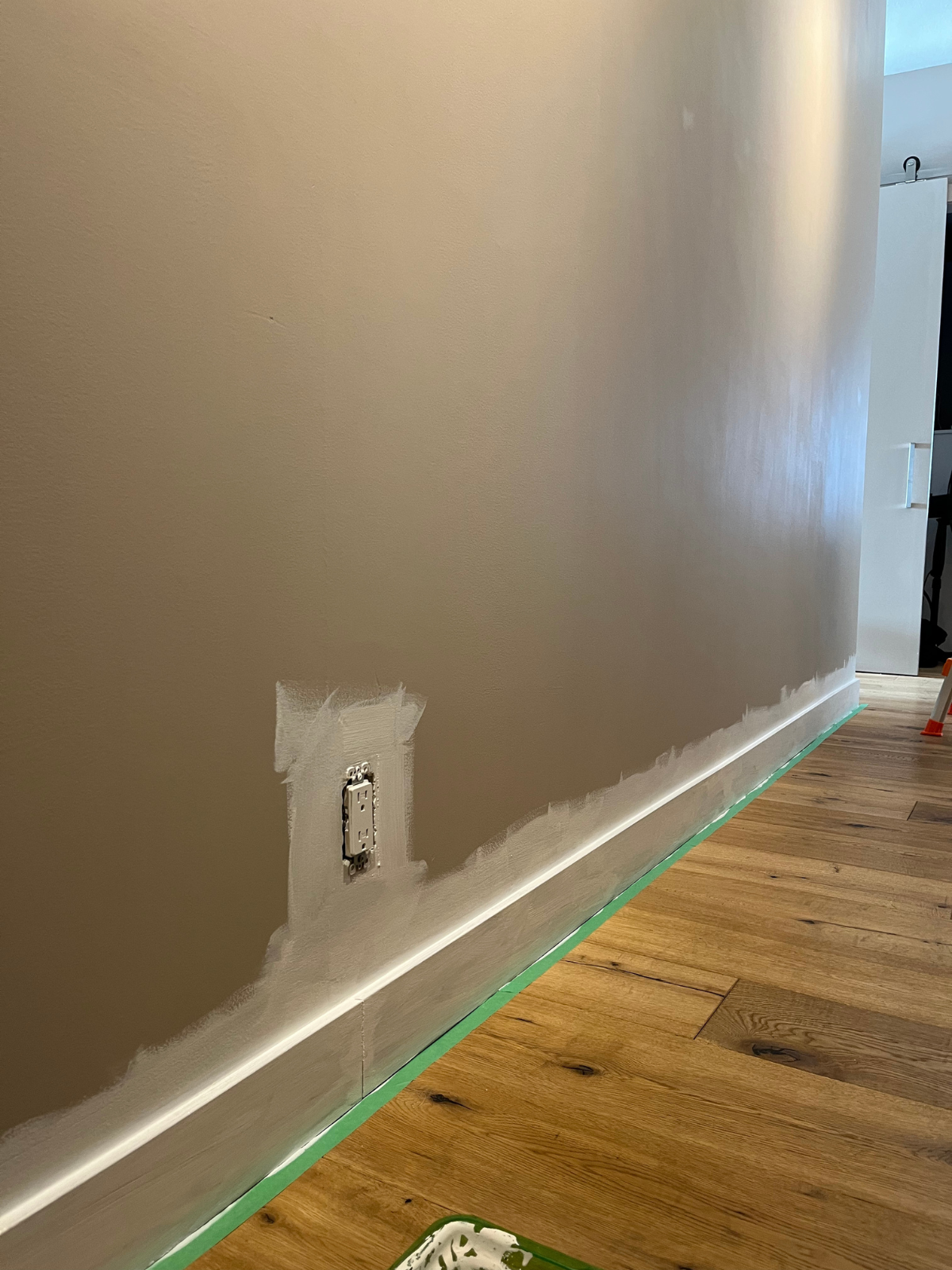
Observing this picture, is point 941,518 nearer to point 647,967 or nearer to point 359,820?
point 647,967

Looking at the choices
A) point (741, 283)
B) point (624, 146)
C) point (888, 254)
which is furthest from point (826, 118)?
point (888, 254)

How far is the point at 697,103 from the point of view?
1.87 m

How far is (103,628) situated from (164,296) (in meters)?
0.27

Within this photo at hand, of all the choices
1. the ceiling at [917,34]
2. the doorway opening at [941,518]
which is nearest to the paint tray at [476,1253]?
the ceiling at [917,34]

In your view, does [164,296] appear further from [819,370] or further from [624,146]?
[819,370]

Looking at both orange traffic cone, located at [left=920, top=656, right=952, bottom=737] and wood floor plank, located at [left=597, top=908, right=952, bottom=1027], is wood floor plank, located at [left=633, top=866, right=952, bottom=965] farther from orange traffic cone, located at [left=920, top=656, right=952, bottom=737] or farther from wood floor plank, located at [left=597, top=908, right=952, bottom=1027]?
orange traffic cone, located at [left=920, top=656, right=952, bottom=737]

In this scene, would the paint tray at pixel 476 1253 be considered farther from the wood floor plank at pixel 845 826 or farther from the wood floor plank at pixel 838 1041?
the wood floor plank at pixel 845 826

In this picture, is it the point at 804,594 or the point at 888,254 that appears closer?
the point at 804,594

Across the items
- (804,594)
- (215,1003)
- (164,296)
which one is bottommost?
(215,1003)

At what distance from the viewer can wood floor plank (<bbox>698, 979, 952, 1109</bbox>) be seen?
1120 millimetres

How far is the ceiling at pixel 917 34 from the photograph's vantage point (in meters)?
4.54

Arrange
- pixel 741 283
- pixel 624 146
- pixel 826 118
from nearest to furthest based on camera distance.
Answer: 1. pixel 624 146
2. pixel 741 283
3. pixel 826 118

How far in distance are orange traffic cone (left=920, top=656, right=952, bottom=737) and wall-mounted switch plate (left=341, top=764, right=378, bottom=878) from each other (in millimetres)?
2679

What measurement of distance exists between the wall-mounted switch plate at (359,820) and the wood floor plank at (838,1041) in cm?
50
